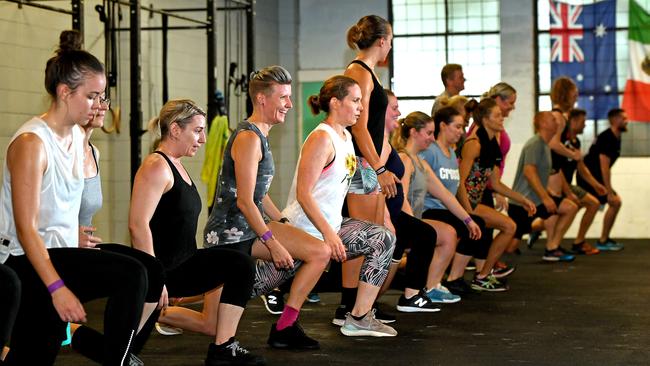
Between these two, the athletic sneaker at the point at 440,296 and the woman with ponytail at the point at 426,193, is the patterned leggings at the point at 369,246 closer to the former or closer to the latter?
the woman with ponytail at the point at 426,193

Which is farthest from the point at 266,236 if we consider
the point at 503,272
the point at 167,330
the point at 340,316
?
the point at 503,272

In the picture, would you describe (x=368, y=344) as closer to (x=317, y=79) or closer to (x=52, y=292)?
(x=52, y=292)

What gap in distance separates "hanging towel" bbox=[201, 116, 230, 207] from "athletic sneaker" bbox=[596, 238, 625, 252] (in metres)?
4.22

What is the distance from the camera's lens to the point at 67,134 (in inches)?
118

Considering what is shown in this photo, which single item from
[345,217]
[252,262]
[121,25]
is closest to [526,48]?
[121,25]

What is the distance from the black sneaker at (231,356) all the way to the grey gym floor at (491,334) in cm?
21

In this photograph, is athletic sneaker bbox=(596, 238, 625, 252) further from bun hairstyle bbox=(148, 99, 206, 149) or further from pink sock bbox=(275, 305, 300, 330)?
bun hairstyle bbox=(148, 99, 206, 149)

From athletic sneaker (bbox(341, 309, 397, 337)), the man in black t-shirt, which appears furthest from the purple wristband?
the man in black t-shirt

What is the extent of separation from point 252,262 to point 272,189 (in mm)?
8285

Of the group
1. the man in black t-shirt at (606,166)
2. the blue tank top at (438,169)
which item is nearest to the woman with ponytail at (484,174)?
the blue tank top at (438,169)

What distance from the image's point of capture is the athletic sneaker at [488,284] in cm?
673

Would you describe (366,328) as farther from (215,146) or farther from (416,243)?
(215,146)

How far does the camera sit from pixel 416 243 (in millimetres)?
5668

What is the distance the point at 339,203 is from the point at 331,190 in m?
0.08
